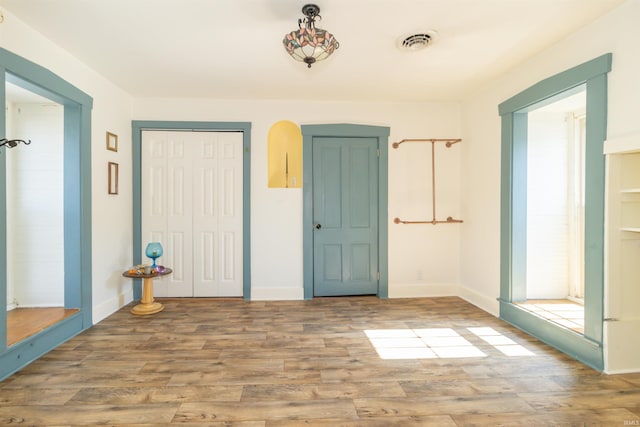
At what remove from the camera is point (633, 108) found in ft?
7.26

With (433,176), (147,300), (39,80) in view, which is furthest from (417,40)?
(147,300)

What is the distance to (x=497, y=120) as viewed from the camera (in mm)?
3635

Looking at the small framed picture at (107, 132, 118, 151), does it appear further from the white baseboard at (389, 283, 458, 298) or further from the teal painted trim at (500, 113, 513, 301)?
the teal painted trim at (500, 113, 513, 301)

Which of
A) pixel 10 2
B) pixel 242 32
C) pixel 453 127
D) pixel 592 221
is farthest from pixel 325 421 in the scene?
pixel 453 127

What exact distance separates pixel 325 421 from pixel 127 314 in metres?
2.90

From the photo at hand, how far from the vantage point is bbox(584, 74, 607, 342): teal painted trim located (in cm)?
239

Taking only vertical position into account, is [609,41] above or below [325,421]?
above

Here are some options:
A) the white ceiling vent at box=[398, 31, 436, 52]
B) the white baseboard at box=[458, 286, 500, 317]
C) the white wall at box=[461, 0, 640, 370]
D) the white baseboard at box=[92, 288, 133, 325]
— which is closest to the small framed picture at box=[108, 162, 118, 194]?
the white baseboard at box=[92, 288, 133, 325]

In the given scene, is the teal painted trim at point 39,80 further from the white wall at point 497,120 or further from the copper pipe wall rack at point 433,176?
the white wall at point 497,120

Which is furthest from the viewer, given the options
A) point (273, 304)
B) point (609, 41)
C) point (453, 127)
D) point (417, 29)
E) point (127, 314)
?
point (453, 127)

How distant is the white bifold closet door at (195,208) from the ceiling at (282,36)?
75cm

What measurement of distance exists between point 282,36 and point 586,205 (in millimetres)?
2786

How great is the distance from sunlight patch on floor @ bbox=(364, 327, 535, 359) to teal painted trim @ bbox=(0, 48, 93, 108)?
3595 mm

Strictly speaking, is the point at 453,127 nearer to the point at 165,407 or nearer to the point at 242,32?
the point at 242,32
